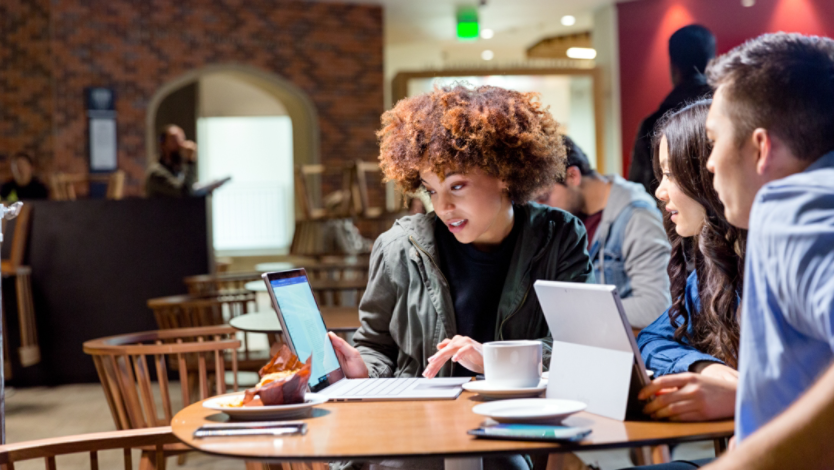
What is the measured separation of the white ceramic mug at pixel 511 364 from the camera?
127 centimetres

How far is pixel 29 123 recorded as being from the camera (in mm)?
9359

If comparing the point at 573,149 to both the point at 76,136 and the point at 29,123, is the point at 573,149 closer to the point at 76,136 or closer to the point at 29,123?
the point at 76,136

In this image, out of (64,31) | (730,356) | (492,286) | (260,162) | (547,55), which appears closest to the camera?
(730,356)

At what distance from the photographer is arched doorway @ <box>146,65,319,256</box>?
1333 centimetres

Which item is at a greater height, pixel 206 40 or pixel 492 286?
pixel 206 40

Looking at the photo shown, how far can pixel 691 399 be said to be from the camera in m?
1.10

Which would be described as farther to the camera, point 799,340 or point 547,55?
point 547,55

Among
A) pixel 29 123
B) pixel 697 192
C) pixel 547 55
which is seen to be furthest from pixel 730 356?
pixel 547 55

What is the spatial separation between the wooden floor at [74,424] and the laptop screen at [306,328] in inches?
80.0

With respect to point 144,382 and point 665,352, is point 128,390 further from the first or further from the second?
point 665,352

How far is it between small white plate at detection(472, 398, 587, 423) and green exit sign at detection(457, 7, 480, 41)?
949 centimetres

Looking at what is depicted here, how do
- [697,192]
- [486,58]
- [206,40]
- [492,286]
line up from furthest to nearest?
[486,58] < [206,40] < [492,286] < [697,192]

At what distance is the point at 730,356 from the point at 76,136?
873 centimetres

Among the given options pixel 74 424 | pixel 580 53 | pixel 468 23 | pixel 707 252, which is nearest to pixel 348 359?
pixel 707 252
